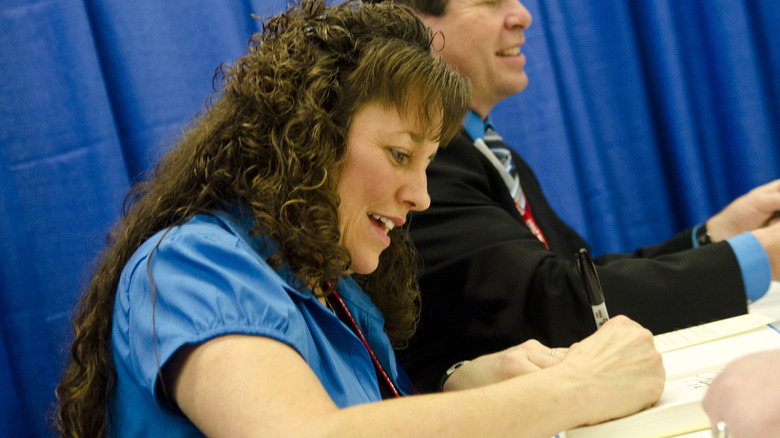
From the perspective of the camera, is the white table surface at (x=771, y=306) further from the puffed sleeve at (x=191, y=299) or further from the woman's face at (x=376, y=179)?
the puffed sleeve at (x=191, y=299)

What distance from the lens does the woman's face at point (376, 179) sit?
99 centimetres

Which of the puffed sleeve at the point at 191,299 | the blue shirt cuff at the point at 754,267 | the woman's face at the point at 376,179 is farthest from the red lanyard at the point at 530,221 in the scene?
the puffed sleeve at the point at 191,299

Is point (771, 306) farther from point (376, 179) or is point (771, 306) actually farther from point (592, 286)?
point (376, 179)

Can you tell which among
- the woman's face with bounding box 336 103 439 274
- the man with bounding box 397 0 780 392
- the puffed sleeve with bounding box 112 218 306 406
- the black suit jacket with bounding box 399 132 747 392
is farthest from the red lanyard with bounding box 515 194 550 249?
the puffed sleeve with bounding box 112 218 306 406

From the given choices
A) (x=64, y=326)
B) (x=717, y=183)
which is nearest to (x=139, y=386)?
(x=64, y=326)

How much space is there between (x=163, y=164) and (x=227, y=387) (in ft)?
1.55

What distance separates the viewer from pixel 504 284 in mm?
1273

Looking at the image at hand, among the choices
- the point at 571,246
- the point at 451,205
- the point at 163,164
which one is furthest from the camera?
the point at 571,246

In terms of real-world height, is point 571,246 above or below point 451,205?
below

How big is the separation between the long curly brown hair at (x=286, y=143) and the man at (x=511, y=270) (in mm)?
330

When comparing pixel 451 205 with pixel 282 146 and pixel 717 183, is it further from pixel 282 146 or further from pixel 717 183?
pixel 717 183

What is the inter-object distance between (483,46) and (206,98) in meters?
0.66

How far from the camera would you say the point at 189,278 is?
0.78 meters

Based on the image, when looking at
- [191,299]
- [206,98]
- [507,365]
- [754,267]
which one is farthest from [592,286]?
[206,98]
